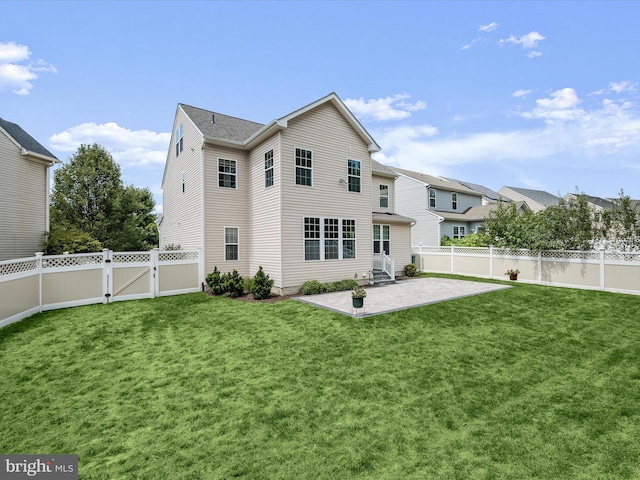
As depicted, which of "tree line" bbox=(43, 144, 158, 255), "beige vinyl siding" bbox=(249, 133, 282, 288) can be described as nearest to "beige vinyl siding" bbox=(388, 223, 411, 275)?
"beige vinyl siding" bbox=(249, 133, 282, 288)

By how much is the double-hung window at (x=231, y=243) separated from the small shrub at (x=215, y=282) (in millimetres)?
1566

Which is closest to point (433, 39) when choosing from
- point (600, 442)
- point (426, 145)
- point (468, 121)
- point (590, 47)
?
point (590, 47)

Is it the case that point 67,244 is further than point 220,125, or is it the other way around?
point 220,125

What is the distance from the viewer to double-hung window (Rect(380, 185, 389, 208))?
20.1 meters

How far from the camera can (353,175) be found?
14727mm

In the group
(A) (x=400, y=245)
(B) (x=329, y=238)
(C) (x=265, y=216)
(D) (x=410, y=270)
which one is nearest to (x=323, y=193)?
(B) (x=329, y=238)

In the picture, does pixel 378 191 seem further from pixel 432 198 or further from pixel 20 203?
pixel 20 203

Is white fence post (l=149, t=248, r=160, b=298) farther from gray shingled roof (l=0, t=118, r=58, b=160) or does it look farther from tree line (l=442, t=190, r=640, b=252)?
tree line (l=442, t=190, r=640, b=252)

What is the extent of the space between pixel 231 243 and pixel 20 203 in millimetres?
9952

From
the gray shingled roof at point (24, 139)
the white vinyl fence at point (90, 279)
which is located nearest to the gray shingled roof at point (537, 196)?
the white vinyl fence at point (90, 279)

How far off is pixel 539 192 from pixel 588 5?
1641 inches

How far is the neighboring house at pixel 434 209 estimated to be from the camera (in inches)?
1016

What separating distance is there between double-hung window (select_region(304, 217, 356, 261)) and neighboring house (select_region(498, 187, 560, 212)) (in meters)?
36.4

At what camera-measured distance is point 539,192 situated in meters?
43.4
